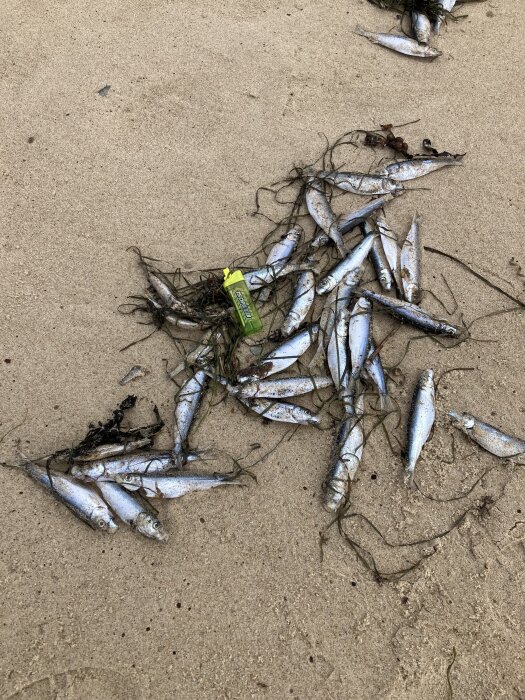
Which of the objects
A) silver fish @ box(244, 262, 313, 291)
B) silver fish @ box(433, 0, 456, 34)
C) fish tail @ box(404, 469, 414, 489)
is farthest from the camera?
silver fish @ box(433, 0, 456, 34)

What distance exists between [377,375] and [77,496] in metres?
2.23

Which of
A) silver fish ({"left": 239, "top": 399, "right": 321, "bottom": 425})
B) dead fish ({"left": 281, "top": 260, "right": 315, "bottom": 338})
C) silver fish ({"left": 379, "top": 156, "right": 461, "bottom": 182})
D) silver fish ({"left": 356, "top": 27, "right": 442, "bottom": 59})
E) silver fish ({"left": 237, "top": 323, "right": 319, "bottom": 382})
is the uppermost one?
silver fish ({"left": 356, "top": 27, "right": 442, "bottom": 59})

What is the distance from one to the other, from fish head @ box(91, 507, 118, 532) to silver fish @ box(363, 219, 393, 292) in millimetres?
2701

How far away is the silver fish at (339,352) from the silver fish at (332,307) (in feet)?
0.16

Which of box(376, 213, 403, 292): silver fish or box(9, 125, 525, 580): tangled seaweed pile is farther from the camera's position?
box(376, 213, 403, 292): silver fish

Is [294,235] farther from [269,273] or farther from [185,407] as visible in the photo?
[185,407]

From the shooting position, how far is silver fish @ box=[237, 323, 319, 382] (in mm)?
3408

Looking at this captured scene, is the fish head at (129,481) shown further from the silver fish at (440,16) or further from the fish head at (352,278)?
the silver fish at (440,16)

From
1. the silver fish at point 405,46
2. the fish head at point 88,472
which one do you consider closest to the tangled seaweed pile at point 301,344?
the fish head at point 88,472

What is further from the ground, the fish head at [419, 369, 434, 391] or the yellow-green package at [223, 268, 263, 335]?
the yellow-green package at [223, 268, 263, 335]

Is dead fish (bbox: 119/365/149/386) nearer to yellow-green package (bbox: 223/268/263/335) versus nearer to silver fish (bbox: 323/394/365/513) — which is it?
yellow-green package (bbox: 223/268/263/335)

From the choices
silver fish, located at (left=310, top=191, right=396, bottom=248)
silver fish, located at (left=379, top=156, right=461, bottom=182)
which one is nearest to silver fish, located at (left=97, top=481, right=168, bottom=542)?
silver fish, located at (left=310, top=191, right=396, bottom=248)

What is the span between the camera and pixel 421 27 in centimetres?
504

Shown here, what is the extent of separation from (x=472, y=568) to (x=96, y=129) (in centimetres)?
470
